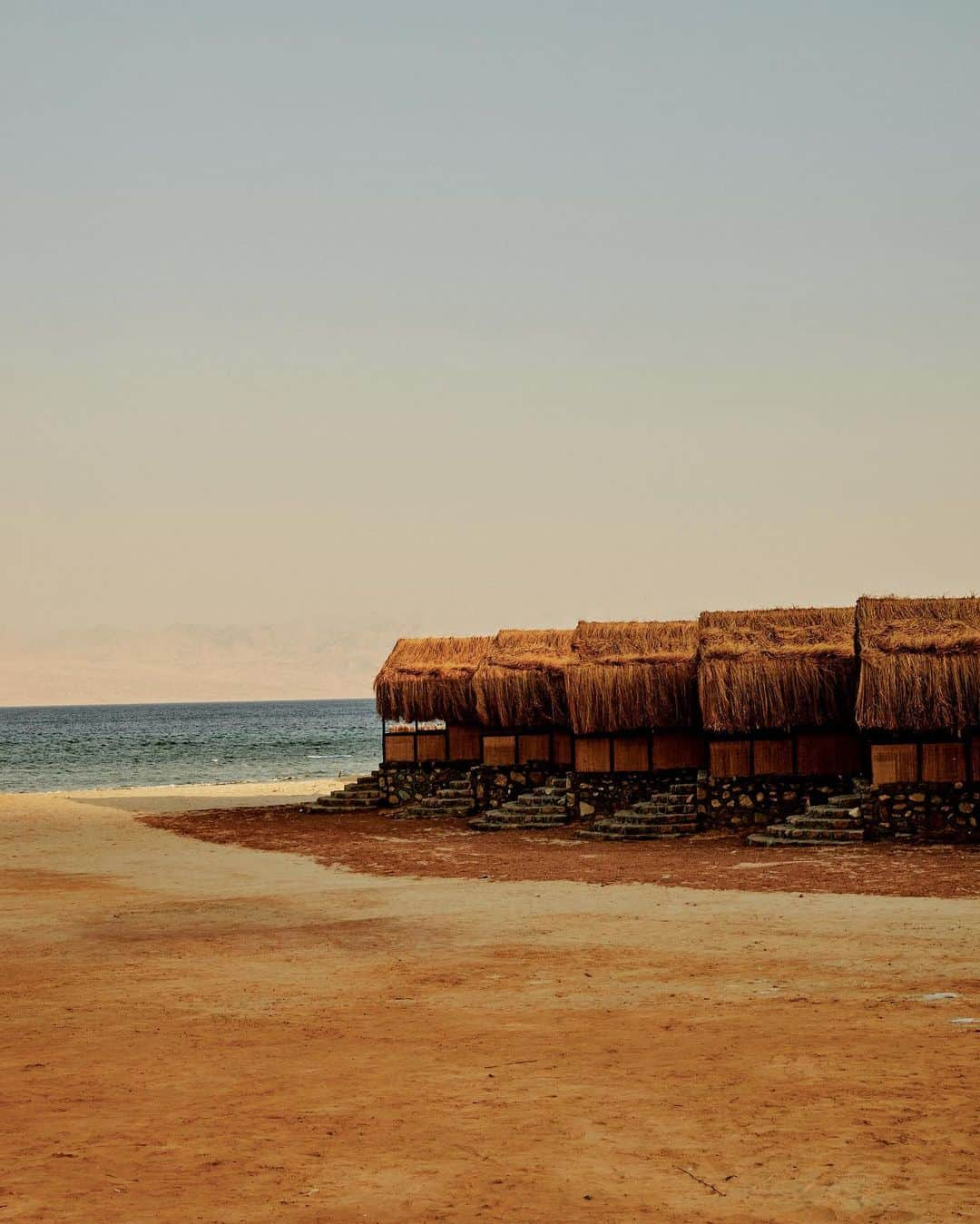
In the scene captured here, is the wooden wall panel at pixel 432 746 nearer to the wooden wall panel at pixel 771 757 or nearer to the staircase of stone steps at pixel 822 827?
the wooden wall panel at pixel 771 757

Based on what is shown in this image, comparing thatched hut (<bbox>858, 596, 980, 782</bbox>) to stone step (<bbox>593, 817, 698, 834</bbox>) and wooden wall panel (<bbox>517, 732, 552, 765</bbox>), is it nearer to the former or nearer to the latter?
stone step (<bbox>593, 817, 698, 834</bbox>)

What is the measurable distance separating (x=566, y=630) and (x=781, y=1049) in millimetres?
24902

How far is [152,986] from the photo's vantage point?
42.8ft

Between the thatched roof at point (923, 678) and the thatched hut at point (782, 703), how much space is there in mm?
1523

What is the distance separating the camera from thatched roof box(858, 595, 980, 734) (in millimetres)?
23828

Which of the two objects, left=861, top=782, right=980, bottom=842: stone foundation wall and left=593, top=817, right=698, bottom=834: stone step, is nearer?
left=861, top=782, right=980, bottom=842: stone foundation wall

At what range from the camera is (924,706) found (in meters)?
23.9

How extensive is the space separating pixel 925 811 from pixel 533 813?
29.6ft

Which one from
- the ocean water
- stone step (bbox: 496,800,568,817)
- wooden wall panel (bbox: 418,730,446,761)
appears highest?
wooden wall panel (bbox: 418,730,446,761)

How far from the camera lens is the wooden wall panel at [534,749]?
32188 mm

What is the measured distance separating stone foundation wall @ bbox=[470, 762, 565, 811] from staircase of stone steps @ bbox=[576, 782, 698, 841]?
4463 millimetres

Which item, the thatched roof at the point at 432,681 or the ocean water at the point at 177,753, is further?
the ocean water at the point at 177,753

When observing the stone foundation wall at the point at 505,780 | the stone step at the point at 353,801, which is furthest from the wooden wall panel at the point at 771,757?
the stone step at the point at 353,801

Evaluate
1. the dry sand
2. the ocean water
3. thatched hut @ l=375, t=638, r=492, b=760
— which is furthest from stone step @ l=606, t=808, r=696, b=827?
the ocean water
